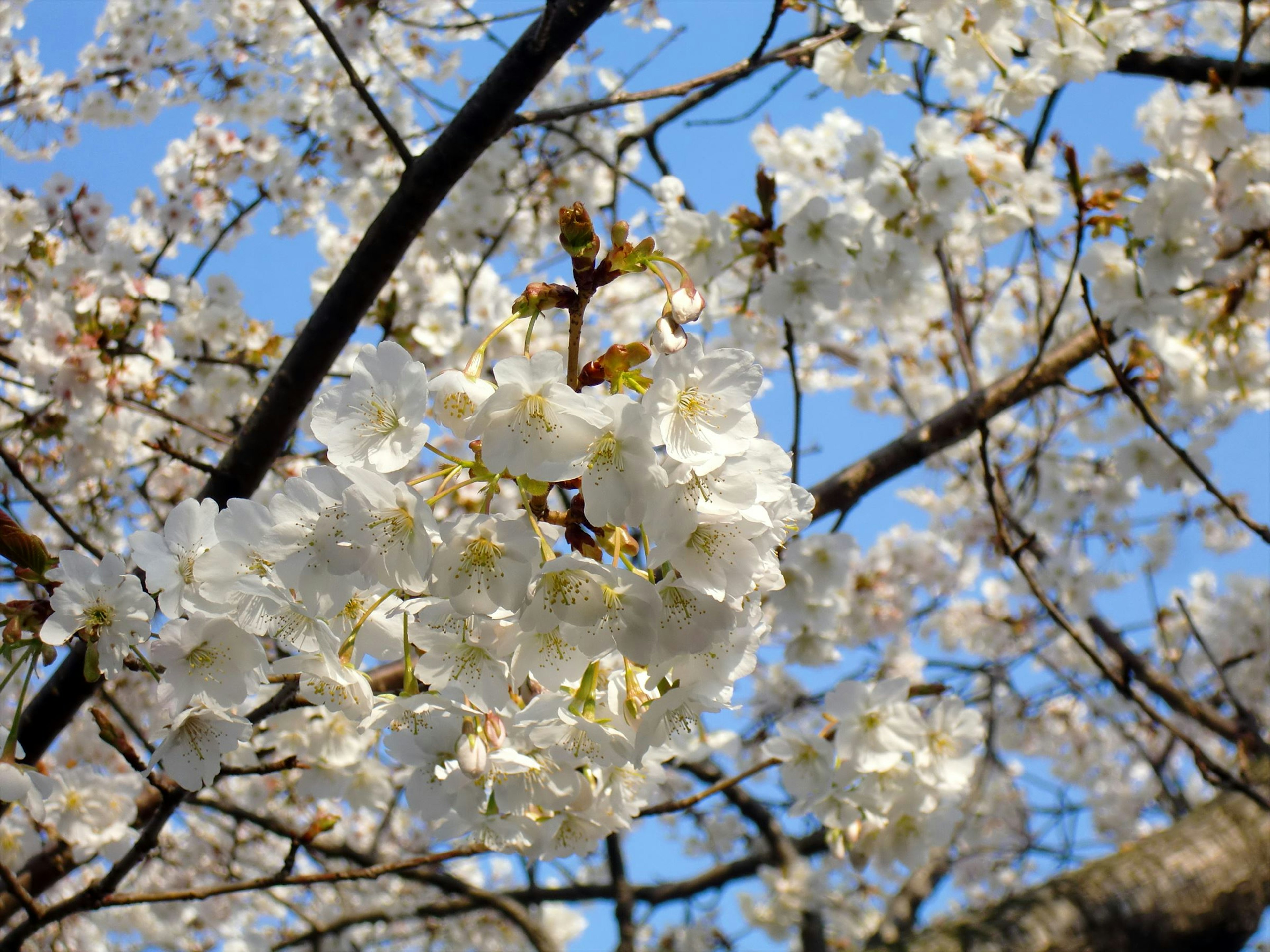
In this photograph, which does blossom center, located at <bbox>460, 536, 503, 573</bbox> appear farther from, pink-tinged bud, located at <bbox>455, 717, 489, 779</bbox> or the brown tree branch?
the brown tree branch

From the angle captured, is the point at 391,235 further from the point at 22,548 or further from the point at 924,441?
the point at 924,441

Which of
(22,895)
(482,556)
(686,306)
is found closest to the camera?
(482,556)

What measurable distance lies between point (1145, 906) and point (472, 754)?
8.08ft

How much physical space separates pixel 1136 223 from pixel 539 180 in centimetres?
308

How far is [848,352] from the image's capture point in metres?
6.55

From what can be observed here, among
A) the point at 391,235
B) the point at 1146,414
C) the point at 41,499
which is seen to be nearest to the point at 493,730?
the point at 391,235

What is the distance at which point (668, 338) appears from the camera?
1084 millimetres

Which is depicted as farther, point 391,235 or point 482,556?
point 391,235

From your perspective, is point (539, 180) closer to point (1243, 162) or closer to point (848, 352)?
point (848, 352)

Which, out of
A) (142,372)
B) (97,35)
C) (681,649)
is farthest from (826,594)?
(97,35)

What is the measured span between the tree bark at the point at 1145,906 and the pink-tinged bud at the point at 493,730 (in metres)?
1.96

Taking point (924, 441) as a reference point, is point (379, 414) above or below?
below

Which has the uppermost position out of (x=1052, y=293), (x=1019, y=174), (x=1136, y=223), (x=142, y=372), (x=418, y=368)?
(x=1052, y=293)

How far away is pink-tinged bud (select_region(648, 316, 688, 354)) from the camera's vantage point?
42.6 inches
